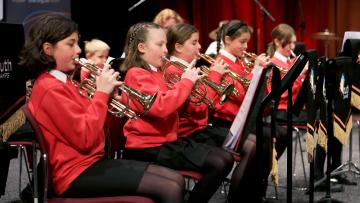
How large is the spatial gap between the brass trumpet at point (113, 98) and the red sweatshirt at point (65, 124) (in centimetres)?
13

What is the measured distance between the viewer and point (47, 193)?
86.2 inches

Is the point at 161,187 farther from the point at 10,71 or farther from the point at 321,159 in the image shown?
the point at 321,159

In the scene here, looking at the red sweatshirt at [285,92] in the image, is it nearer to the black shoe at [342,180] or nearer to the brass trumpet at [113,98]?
the black shoe at [342,180]

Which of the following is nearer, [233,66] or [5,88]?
[5,88]

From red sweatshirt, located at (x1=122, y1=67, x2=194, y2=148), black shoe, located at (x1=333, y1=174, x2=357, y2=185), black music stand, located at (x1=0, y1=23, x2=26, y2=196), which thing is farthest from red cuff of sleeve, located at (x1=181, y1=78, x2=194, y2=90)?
black shoe, located at (x1=333, y1=174, x2=357, y2=185)

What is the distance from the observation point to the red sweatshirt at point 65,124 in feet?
6.97

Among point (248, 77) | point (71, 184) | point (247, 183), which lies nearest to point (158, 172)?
point (71, 184)

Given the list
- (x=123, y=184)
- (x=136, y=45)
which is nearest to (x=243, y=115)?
(x=123, y=184)

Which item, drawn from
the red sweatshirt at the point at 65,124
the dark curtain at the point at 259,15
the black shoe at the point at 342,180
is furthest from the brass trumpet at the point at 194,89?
the dark curtain at the point at 259,15

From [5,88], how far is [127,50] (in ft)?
2.68

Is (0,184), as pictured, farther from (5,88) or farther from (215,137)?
(215,137)

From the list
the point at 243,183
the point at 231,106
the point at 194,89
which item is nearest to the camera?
the point at 243,183

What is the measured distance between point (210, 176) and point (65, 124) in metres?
0.91

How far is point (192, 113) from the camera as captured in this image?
318 centimetres
